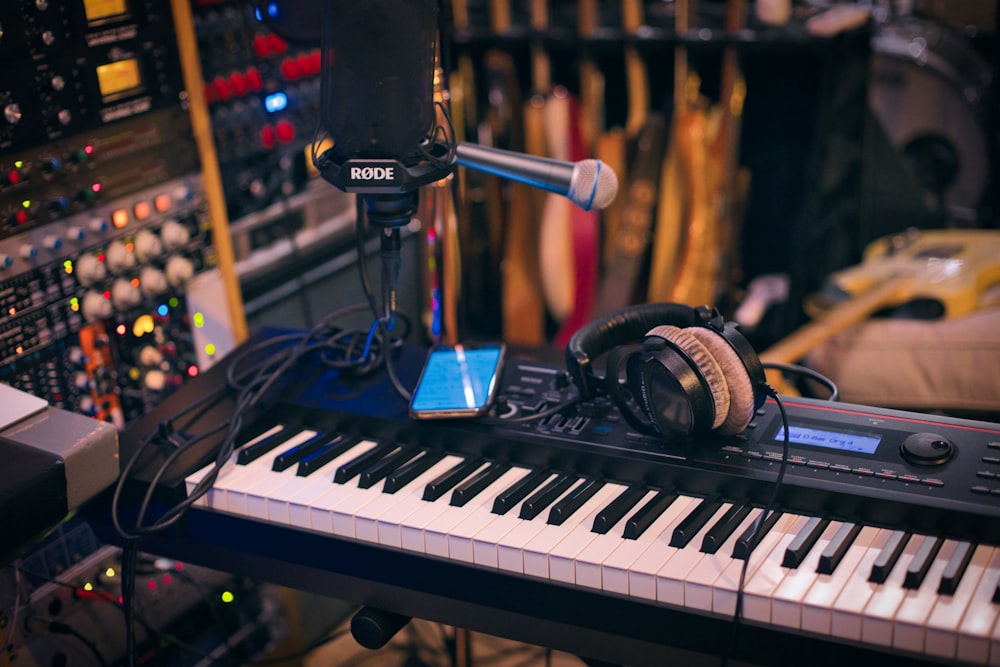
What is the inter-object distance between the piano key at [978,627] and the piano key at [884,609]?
2.8 inches

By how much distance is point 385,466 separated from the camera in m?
1.52

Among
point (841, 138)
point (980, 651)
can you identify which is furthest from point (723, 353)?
point (841, 138)

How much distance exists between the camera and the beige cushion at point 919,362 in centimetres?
240

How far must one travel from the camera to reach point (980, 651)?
1109 mm

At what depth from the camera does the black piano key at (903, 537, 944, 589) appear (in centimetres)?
120

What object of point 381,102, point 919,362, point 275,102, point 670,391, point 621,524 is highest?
point 381,102

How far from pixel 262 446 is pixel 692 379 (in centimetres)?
68

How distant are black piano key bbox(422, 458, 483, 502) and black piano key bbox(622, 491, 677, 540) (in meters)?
0.26

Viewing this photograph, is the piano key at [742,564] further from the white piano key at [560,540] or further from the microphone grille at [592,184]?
the microphone grille at [592,184]

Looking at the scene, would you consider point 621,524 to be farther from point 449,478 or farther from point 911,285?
point 911,285

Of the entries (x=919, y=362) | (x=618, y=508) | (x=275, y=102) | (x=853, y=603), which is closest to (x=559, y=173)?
(x=618, y=508)

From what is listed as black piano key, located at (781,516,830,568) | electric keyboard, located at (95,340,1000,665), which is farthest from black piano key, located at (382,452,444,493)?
black piano key, located at (781,516,830,568)

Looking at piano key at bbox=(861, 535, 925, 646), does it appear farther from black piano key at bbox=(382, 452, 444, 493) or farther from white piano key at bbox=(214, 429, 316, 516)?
white piano key at bbox=(214, 429, 316, 516)

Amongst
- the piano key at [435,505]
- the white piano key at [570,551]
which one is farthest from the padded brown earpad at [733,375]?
the piano key at [435,505]
